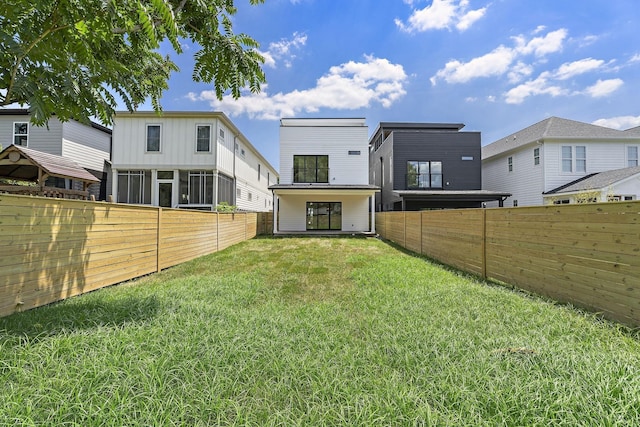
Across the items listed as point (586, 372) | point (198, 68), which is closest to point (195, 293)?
point (198, 68)

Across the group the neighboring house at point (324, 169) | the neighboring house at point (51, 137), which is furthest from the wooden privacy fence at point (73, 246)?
the neighboring house at point (51, 137)

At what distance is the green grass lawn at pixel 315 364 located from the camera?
181cm

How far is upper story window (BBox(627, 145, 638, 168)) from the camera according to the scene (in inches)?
666

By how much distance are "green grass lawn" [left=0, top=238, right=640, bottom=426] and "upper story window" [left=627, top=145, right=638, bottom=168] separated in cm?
2144

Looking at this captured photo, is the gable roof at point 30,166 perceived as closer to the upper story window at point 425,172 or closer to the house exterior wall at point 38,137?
the house exterior wall at point 38,137

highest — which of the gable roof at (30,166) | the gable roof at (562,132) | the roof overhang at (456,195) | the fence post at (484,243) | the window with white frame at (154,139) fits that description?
the gable roof at (562,132)

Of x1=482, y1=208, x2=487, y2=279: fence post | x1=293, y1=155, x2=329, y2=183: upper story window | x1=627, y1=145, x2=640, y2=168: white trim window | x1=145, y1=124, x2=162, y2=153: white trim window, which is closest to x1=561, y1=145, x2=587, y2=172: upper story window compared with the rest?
x1=627, y1=145, x2=640, y2=168: white trim window

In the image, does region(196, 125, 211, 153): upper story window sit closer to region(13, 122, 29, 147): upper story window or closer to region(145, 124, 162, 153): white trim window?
region(145, 124, 162, 153): white trim window

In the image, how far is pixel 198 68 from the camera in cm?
376

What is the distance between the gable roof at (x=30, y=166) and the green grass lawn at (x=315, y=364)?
9485 mm

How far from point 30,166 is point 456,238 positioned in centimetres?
1640

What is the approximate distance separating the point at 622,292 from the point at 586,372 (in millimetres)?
2100

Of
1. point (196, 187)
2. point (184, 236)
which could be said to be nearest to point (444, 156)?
point (196, 187)

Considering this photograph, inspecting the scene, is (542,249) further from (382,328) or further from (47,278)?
(47,278)
